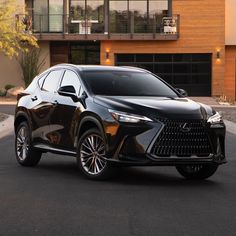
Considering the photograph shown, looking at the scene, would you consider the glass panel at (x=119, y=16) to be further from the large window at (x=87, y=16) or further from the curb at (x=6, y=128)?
the curb at (x=6, y=128)

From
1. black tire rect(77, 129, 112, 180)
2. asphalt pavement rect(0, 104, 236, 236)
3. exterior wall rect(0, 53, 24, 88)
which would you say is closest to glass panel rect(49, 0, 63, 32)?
exterior wall rect(0, 53, 24, 88)

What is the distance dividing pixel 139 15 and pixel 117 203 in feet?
121

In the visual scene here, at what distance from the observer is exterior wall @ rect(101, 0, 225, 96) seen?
44.5 m

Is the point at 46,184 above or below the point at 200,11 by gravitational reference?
below

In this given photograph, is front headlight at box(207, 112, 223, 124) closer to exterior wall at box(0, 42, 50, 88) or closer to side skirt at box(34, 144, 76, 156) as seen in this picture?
side skirt at box(34, 144, 76, 156)

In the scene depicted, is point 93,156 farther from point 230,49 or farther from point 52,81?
point 230,49

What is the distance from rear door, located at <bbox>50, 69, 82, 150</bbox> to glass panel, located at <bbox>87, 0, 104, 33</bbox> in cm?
3295

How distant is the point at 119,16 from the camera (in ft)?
145

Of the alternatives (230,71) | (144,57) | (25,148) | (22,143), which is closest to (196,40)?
(144,57)

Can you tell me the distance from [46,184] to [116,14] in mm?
35380

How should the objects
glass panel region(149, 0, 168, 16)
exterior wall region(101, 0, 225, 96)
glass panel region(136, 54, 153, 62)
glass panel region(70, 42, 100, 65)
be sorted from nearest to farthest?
1. glass panel region(149, 0, 168, 16)
2. exterior wall region(101, 0, 225, 96)
3. glass panel region(136, 54, 153, 62)
4. glass panel region(70, 42, 100, 65)

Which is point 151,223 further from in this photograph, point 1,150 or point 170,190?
point 1,150

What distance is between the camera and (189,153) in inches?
368

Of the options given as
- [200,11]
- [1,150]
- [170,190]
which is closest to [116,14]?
[200,11]
